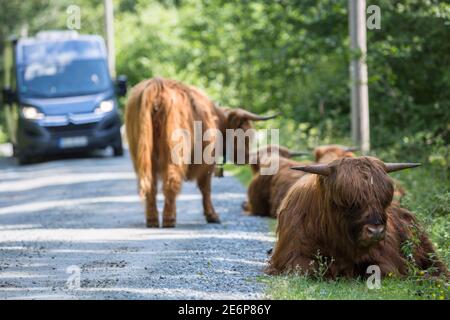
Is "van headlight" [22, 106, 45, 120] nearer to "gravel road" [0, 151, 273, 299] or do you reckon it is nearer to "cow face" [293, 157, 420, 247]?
"gravel road" [0, 151, 273, 299]

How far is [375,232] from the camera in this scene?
24.3ft

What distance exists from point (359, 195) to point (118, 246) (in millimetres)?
3342

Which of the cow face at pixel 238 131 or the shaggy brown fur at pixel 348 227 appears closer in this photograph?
the shaggy brown fur at pixel 348 227

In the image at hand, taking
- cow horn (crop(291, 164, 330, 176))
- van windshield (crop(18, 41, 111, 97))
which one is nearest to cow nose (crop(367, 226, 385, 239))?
cow horn (crop(291, 164, 330, 176))

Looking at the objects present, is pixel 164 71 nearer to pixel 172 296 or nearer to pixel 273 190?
pixel 273 190

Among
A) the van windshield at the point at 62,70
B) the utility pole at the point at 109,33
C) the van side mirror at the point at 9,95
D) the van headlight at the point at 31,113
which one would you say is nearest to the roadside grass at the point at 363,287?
the van headlight at the point at 31,113

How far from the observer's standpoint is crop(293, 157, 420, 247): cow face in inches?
295

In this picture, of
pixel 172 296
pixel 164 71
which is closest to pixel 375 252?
pixel 172 296

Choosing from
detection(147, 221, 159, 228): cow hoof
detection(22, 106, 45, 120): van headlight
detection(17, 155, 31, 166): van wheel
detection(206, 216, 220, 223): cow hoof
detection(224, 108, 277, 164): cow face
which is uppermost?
detection(224, 108, 277, 164): cow face

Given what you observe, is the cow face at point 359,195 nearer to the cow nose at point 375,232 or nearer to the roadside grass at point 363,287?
the cow nose at point 375,232

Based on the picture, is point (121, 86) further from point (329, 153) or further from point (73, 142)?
point (329, 153)

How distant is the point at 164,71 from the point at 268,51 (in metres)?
12.2

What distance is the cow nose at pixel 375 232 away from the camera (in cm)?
741

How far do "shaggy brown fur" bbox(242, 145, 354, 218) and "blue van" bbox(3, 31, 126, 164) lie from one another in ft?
30.0
